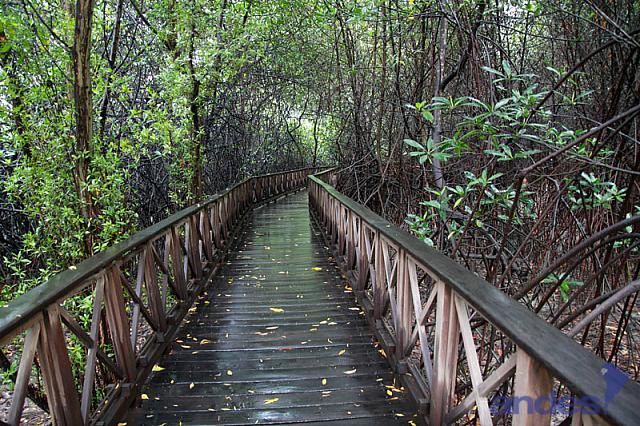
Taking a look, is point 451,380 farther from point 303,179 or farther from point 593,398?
point 303,179

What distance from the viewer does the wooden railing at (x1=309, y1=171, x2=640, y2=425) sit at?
1095 mm

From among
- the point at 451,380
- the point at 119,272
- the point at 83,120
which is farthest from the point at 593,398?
the point at 83,120

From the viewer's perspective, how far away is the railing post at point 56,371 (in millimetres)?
1893

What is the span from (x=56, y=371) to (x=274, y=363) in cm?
173

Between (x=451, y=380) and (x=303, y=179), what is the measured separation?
2074cm

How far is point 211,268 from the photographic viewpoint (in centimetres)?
602

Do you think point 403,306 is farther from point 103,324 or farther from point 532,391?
point 103,324

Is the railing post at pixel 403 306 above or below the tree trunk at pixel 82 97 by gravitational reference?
below

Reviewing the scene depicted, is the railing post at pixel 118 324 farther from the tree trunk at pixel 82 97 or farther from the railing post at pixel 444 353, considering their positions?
the railing post at pixel 444 353

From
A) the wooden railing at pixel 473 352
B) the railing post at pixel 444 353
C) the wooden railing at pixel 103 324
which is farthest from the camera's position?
the railing post at pixel 444 353

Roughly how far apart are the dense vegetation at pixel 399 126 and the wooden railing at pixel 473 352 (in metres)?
0.45

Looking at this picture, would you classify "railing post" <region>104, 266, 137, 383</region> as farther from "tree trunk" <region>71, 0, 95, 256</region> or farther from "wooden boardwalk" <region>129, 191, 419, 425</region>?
"tree trunk" <region>71, 0, 95, 256</region>

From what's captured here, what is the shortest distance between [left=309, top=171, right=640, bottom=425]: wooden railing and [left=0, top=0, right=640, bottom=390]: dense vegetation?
1.47 feet

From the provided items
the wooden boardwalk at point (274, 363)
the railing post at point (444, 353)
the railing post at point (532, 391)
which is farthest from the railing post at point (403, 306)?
the railing post at point (532, 391)
